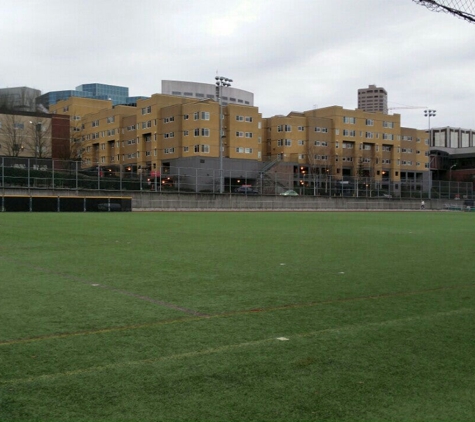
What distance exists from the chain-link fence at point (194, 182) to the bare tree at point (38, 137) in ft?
102

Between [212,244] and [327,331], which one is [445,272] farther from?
[212,244]

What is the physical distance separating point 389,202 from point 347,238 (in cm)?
5124

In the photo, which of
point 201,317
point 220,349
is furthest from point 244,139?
point 220,349

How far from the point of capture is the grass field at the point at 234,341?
3688mm

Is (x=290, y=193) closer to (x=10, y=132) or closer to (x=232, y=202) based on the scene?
(x=232, y=202)

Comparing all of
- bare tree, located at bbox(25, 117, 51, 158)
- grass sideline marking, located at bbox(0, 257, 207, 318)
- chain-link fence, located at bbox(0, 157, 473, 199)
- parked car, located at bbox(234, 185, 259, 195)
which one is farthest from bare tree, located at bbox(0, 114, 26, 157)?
grass sideline marking, located at bbox(0, 257, 207, 318)

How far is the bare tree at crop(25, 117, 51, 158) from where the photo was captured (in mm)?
80375

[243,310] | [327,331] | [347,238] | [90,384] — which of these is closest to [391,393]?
[327,331]

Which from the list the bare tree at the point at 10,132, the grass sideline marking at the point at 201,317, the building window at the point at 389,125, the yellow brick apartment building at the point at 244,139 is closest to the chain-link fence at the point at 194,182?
the yellow brick apartment building at the point at 244,139

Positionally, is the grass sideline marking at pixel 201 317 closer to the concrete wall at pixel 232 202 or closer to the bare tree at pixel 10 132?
the concrete wall at pixel 232 202

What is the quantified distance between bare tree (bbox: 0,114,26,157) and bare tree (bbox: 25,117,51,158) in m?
1.44

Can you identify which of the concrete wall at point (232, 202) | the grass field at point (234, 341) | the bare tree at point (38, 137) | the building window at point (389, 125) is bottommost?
the grass field at point (234, 341)

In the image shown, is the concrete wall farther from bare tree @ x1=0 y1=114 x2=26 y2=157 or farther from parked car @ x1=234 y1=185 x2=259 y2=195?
bare tree @ x1=0 y1=114 x2=26 y2=157

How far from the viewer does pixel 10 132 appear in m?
79.2
